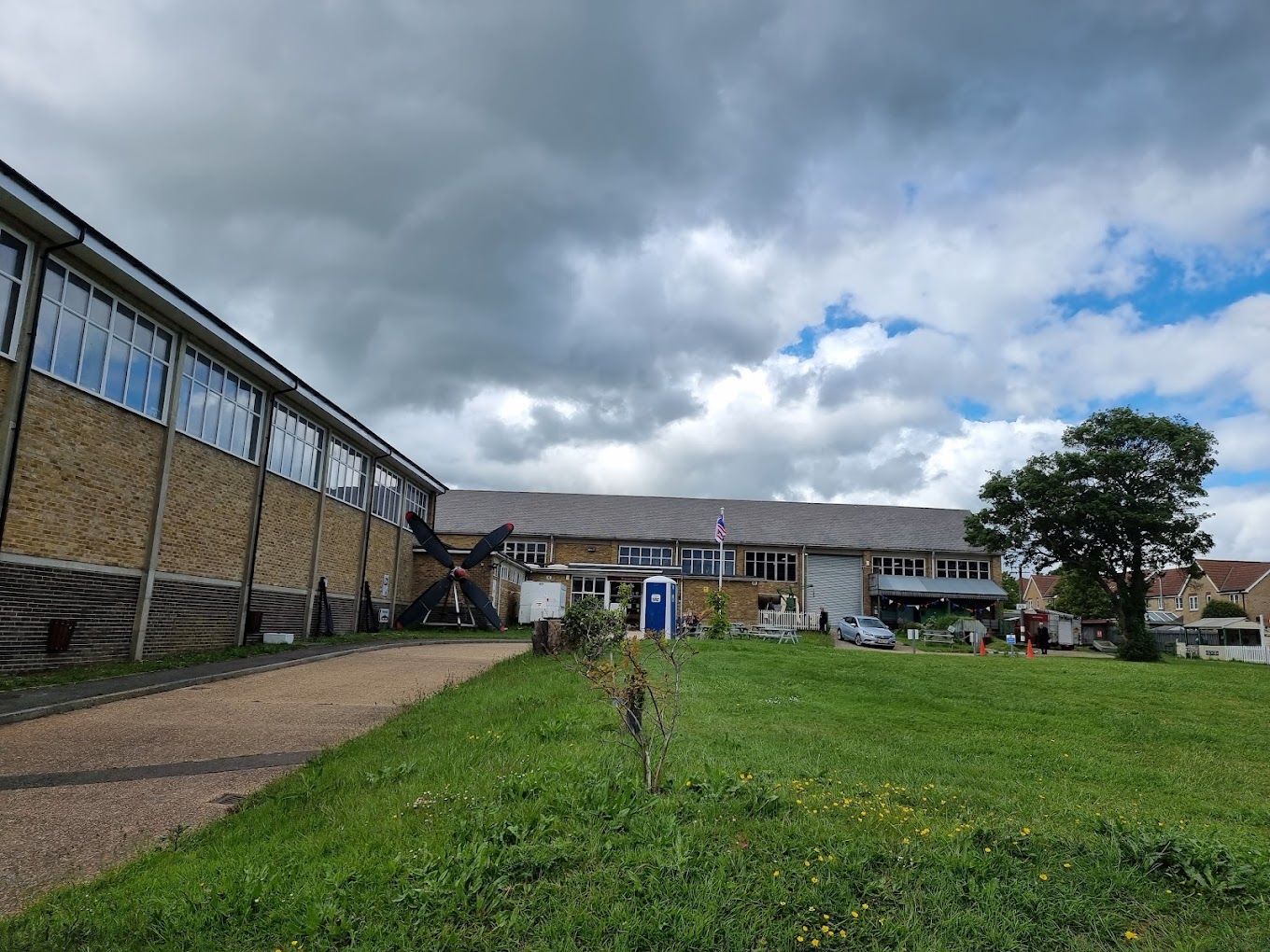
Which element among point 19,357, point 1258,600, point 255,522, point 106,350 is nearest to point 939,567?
point 1258,600

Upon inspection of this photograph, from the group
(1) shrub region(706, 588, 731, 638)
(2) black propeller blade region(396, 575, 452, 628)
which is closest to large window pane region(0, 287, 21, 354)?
(1) shrub region(706, 588, 731, 638)

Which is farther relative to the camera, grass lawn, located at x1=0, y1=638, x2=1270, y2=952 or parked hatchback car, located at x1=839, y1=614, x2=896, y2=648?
parked hatchback car, located at x1=839, y1=614, x2=896, y2=648

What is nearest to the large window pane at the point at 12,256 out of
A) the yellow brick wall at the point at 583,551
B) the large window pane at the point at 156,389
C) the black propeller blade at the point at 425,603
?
the large window pane at the point at 156,389

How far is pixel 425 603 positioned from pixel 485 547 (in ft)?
11.5

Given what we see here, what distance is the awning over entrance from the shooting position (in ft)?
153

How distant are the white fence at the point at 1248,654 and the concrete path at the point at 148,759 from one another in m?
36.6

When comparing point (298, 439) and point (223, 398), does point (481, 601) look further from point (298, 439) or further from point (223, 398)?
point (223, 398)

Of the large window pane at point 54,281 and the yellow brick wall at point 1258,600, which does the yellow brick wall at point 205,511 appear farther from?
the yellow brick wall at point 1258,600

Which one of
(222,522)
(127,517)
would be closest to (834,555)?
(222,522)

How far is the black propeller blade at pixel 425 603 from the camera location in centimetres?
3284

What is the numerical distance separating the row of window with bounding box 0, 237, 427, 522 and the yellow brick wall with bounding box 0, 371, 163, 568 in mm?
447

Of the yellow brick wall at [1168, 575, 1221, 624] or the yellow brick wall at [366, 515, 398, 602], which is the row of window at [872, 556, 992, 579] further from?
the yellow brick wall at [366, 515, 398, 602]

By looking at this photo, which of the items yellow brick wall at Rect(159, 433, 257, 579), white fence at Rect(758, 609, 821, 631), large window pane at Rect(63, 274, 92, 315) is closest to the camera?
large window pane at Rect(63, 274, 92, 315)

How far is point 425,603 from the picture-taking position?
32969mm
